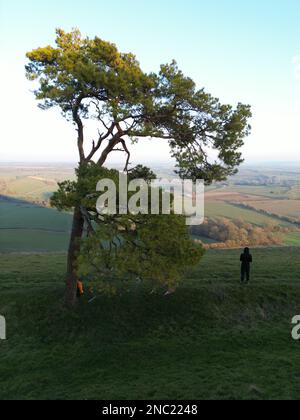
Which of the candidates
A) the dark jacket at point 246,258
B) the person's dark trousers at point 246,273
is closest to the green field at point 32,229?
the person's dark trousers at point 246,273

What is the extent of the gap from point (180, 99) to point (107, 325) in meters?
12.8

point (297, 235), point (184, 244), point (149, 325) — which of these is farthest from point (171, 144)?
point (297, 235)

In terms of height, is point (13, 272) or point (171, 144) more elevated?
point (171, 144)

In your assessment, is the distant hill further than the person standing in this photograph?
Yes

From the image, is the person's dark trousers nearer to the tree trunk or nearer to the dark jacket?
the dark jacket

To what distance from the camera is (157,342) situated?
58.3 feet

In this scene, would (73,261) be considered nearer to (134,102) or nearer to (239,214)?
(134,102)

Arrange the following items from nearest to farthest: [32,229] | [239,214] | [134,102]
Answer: [134,102], [32,229], [239,214]

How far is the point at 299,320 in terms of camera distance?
20.0 m

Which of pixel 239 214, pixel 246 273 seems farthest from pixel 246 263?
pixel 239 214

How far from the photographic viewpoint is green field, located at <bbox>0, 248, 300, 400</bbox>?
44.7 feet

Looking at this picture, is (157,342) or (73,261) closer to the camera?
(157,342)

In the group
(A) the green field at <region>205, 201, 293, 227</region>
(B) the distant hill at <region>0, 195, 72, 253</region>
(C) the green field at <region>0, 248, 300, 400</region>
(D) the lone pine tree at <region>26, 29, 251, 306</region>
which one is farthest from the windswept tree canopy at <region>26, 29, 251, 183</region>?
(A) the green field at <region>205, 201, 293, 227</region>
